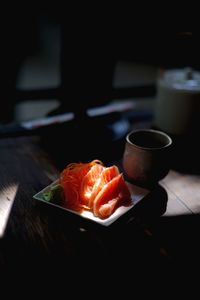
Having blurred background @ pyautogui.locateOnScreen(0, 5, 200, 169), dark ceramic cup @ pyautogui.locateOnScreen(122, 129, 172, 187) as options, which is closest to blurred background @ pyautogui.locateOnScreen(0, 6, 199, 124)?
blurred background @ pyautogui.locateOnScreen(0, 5, 200, 169)

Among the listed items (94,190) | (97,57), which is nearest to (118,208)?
(94,190)

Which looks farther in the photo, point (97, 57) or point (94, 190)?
point (97, 57)

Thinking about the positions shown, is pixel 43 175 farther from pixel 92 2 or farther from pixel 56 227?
pixel 92 2

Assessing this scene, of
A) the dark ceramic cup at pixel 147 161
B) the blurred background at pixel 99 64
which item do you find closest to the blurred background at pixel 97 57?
the blurred background at pixel 99 64

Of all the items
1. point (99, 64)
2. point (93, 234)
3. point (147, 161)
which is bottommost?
point (93, 234)

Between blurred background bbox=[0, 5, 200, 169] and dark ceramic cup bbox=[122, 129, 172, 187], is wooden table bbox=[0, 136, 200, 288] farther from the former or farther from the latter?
blurred background bbox=[0, 5, 200, 169]

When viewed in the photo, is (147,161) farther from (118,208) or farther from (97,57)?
(97,57)
